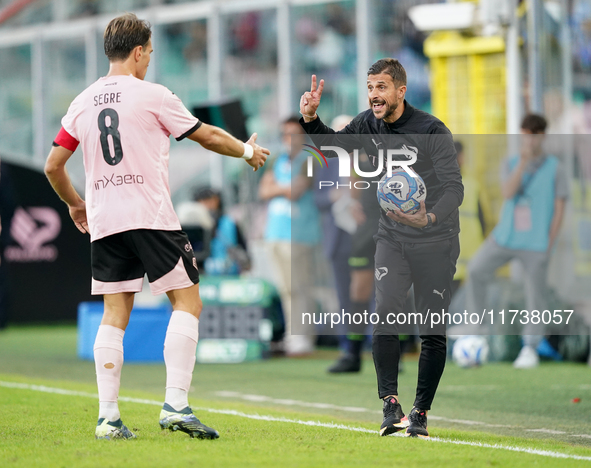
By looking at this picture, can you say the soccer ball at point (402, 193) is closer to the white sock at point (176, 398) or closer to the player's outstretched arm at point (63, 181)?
the white sock at point (176, 398)

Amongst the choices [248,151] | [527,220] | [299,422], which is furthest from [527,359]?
[248,151]

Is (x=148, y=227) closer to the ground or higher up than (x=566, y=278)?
higher up

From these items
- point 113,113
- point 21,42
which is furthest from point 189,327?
point 21,42

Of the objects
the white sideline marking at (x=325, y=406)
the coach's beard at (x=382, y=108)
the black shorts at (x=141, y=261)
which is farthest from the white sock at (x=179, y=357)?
the white sideline marking at (x=325, y=406)

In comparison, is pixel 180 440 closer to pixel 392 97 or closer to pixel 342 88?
pixel 392 97

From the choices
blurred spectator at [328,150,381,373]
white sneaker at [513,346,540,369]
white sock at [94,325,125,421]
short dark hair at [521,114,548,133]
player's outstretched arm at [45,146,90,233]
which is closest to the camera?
white sock at [94,325,125,421]

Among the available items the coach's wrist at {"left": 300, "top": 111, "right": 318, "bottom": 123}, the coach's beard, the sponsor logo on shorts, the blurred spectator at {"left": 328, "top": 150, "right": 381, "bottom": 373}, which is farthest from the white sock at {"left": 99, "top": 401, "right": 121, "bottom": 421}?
the blurred spectator at {"left": 328, "top": 150, "right": 381, "bottom": 373}

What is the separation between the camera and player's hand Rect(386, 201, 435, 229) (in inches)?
212

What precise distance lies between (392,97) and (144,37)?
50.8 inches

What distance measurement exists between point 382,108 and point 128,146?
1334mm

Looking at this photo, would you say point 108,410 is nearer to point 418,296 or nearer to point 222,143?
point 222,143

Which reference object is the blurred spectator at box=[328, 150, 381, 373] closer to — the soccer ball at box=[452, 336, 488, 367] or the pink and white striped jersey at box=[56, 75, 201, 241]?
the soccer ball at box=[452, 336, 488, 367]

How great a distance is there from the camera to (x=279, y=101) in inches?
619

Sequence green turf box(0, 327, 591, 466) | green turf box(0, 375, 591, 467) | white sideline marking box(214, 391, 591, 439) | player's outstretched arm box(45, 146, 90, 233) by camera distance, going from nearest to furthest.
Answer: green turf box(0, 375, 591, 467) → green turf box(0, 327, 591, 466) → player's outstretched arm box(45, 146, 90, 233) → white sideline marking box(214, 391, 591, 439)
